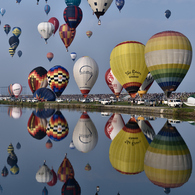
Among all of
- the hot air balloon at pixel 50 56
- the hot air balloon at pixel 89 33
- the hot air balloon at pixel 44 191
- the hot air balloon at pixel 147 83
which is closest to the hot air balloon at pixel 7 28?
the hot air balloon at pixel 50 56

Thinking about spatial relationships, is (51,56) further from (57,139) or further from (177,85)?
(57,139)

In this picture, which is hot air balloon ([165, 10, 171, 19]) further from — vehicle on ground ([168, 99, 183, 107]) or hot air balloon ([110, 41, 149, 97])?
vehicle on ground ([168, 99, 183, 107])

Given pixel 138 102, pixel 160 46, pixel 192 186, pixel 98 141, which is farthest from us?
pixel 138 102

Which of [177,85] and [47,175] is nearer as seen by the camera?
[47,175]

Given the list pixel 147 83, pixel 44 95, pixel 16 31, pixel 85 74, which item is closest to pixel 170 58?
pixel 147 83

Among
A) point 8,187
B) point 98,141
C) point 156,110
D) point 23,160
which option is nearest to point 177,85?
point 156,110

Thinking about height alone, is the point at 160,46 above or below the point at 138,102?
above

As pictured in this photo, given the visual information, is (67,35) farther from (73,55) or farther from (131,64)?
(131,64)
